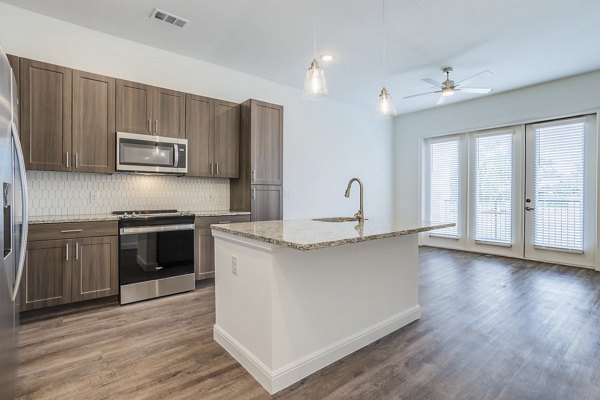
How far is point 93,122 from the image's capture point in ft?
10.3

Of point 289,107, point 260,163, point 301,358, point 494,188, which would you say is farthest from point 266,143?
point 494,188

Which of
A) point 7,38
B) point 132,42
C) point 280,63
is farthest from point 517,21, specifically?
point 7,38

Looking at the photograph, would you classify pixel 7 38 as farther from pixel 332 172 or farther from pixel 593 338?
pixel 593 338

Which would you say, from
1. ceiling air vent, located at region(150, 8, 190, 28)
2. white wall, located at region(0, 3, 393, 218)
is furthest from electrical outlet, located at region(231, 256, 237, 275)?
white wall, located at region(0, 3, 393, 218)

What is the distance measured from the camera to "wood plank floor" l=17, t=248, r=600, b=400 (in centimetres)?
179

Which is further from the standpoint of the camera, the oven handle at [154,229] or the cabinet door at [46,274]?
the oven handle at [154,229]

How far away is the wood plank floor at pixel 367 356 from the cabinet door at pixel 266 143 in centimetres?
174

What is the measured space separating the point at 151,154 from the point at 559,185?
19.6 feet

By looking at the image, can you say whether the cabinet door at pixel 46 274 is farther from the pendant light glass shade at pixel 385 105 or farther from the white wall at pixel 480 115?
the white wall at pixel 480 115

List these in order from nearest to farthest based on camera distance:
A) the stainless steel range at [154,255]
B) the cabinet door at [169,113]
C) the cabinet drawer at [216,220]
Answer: the stainless steel range at [154,255], the cabinet door at [169,113], the cabinet drawer at [216,220]

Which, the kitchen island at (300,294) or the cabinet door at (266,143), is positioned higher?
the cabinet door at (266,143)

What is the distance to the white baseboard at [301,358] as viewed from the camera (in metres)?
1.81

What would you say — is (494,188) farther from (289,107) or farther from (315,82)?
(315,82)

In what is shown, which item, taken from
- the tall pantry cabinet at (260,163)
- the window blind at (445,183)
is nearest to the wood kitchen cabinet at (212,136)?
the tall pantry cabinet at (260,163)
